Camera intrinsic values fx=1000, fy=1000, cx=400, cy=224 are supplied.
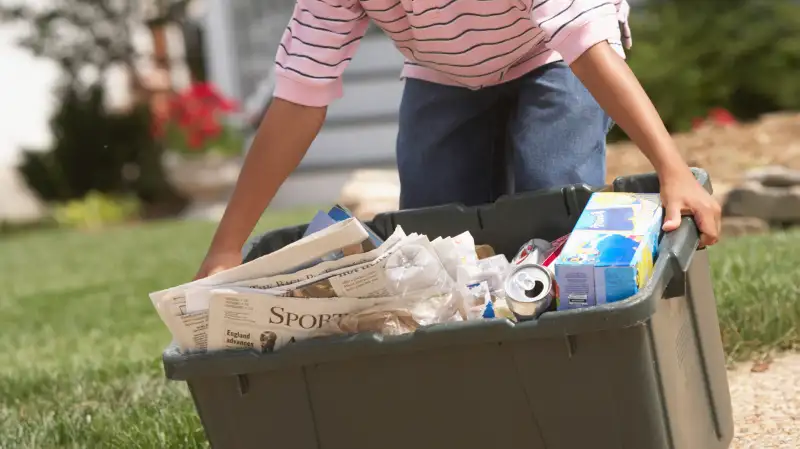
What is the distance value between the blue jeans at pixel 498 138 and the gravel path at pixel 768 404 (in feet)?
1.69

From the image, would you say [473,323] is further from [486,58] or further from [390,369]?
[486,58]

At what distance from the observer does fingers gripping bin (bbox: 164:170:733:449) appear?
1180 mm

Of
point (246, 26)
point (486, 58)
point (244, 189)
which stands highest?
point (246, 26)

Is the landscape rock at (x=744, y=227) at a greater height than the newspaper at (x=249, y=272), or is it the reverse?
the newspaper at (x=249, y=272)

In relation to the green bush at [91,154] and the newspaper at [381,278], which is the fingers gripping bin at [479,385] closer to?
the newspaper at [381,278]

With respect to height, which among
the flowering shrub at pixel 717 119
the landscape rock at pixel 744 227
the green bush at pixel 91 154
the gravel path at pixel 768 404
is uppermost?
the green bush at pixel 91 154

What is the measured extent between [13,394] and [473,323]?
1.69m

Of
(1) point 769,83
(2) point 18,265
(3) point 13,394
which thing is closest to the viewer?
(3) point 13,394

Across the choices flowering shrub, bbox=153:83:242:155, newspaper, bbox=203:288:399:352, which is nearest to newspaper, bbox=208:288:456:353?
newspaper, bbox=203:288:399:352

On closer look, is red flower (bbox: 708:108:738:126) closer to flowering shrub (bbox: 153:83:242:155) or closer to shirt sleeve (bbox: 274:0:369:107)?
flowering shrub (bbox: 153:83:242:155)

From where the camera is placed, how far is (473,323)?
1175 millimetres

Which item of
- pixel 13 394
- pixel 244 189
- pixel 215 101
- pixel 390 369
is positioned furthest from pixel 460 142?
pixel 215 101

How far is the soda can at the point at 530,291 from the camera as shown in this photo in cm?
126

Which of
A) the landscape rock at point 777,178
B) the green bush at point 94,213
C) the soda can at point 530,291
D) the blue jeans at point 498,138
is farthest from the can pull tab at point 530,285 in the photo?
the green bush at point 94,213
